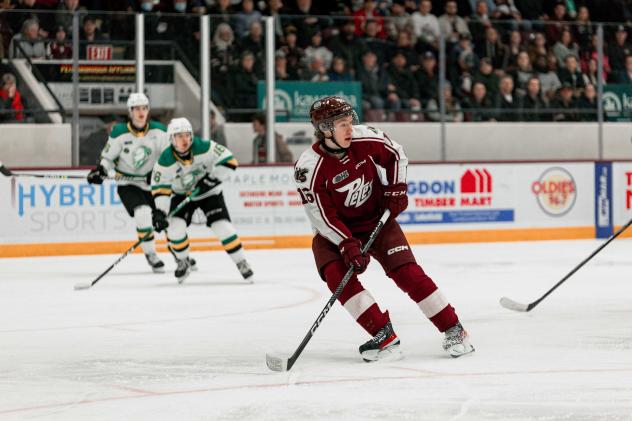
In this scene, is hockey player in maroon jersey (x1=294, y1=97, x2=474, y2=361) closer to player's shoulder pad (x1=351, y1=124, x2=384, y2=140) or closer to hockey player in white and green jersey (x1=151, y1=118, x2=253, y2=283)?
player's shoulder pad (x1=351, y1=124, x2=384, y2=140)

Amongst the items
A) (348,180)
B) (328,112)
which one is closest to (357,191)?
(348,180)

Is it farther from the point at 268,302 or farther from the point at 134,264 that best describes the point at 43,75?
the point at 268,302

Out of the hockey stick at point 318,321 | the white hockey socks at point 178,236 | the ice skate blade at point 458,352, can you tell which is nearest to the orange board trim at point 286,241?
the white hockey socks at point 178,236

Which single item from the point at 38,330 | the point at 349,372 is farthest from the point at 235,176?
the point at 349,372

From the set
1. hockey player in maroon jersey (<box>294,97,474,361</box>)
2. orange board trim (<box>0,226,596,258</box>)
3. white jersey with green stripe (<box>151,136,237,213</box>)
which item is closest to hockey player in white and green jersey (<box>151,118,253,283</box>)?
white jersey with green stripe (<box>151,136,237,213</box>)

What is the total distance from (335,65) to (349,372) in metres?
6.82

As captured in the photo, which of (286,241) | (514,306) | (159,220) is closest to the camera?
(514,306)

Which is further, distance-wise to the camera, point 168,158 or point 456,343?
point 168,158

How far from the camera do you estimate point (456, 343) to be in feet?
14.9

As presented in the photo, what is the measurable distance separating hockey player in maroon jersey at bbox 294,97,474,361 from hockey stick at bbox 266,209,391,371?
0.14ft

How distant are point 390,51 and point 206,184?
12.5ft

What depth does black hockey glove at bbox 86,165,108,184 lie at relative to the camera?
8.49 m

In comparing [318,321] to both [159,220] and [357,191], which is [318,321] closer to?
[357,191]

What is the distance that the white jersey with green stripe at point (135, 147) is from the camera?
342 inches
